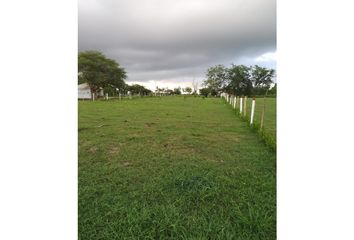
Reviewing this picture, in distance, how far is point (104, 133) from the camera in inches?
211

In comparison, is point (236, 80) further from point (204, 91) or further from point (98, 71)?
point (98, 71)

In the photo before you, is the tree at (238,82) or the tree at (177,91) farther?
the tree at (177,91)

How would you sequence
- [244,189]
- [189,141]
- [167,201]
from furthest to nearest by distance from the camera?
1. [189,141]
2. [244,189]
3. [167,201]

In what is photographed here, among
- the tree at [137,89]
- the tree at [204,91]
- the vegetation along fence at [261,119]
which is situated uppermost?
the tree at [137,89]

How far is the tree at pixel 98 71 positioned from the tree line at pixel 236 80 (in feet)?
80.9

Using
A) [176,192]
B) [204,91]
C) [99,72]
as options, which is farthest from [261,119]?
[204,91]

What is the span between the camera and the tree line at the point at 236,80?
5406 centimetres

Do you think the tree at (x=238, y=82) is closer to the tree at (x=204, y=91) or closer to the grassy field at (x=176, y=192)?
the tree at (x=204, y=91)

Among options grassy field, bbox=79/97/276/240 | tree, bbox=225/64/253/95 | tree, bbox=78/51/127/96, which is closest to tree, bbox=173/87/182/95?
tree, bbox=225/64/253/95

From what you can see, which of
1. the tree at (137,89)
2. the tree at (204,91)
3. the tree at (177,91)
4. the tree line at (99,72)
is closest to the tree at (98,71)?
the tree line at (99,72)

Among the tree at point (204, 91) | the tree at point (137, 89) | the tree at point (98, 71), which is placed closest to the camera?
the tree at point (98, 71)
